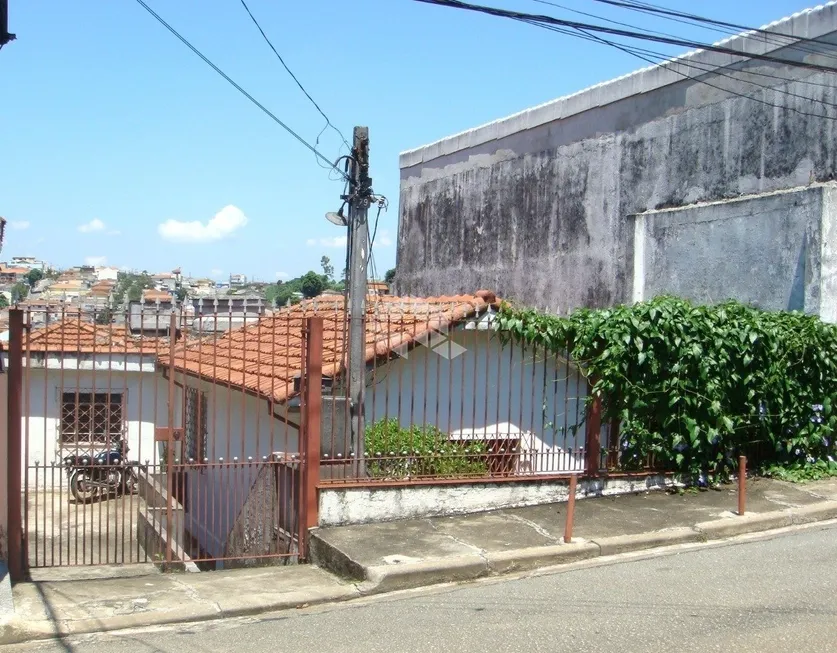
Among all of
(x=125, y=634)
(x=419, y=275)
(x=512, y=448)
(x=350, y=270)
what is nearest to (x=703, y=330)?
(x=512, y=448)

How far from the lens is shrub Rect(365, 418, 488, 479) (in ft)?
28.5

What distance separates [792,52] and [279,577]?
9.64m

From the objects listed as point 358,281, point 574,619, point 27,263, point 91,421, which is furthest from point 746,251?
point 27,263

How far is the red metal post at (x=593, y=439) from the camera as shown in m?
9.50

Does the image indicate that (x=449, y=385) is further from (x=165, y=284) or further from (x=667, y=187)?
(x=165, y=284)

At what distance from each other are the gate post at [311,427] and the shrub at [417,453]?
1.98ft

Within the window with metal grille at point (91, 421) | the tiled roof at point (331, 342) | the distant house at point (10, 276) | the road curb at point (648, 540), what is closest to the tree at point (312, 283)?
the window with metal grille at point (91, 421)

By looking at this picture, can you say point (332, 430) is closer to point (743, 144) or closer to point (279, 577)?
point (279, 577)

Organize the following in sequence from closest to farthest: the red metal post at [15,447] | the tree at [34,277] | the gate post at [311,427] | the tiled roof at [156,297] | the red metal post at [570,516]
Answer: the red metal post at [15,447] → the red metal post at [570,516] → the gate post at [311,427] → the tiled roof at [156,297] → the tree at [34,277]

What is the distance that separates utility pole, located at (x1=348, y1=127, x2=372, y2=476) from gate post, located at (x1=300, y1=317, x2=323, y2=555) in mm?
358

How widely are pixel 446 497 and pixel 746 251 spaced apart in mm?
6048

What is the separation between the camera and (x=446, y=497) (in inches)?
346

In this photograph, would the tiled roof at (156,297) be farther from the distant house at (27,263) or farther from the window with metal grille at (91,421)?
the distant house at (27,263)

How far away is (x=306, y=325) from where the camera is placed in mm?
8234
